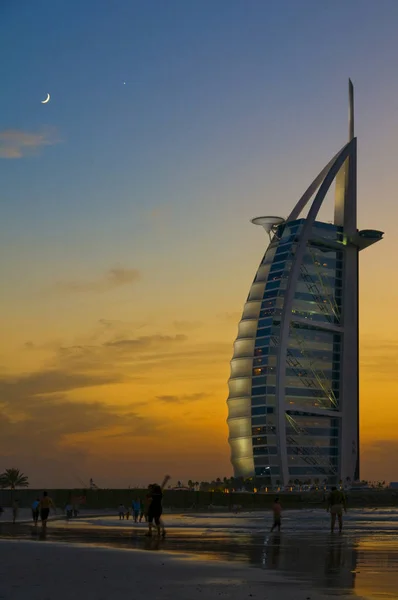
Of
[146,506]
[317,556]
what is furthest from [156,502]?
[317,556]

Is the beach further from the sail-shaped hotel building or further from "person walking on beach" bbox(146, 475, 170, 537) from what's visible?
the sail-shaped hotel building

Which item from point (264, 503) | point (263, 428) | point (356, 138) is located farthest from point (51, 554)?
point (356, 138)

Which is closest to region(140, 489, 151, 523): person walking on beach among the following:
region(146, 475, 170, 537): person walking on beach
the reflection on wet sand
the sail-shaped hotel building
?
region(146, 475, 170, 537): person walking on beach

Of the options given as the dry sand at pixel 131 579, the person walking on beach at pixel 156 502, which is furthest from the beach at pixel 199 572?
the person walking on beach at pixel 156 502

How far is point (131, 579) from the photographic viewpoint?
56.5ft

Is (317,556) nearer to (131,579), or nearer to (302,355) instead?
(131,579)

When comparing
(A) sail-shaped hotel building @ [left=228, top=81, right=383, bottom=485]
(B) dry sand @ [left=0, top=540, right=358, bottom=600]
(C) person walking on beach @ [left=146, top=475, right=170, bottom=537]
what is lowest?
(B) dry sand @ [left=0, top=540, right=358, bottom=600]

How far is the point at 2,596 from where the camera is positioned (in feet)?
48.0

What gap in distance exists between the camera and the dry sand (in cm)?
1497

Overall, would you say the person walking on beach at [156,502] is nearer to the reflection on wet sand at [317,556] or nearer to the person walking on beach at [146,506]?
the person walking on beach at [146,506]

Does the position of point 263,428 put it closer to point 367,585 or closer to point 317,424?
point 317,424

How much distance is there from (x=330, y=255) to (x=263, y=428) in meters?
36.4

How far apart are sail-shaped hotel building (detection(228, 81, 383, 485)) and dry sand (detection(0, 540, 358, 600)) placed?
138125 mm

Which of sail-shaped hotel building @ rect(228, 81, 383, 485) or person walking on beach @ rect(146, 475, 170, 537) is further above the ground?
sail-shaped hotel building @ rect(228, 81, 383, 485)
